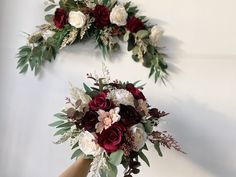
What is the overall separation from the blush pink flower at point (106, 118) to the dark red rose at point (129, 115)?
23 mm

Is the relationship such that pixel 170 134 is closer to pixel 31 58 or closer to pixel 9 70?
pixel 31 58

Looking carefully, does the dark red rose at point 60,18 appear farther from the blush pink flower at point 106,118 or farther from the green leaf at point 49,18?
the blush pink flower at point 106,118

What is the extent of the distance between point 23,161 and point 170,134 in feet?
2.82

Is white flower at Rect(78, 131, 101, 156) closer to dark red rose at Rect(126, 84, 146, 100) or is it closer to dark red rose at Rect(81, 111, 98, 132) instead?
dark red rose at Rect(81, 111, 98, 132)

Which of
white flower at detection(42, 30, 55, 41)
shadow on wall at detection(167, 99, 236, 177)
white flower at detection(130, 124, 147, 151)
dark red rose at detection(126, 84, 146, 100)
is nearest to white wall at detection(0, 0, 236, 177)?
shadow on wall at detection(167, 99, 236, 177)

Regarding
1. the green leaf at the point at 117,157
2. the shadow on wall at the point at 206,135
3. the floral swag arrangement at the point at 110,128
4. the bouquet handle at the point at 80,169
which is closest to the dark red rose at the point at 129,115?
the floral swag arrangement at the point at 110,128

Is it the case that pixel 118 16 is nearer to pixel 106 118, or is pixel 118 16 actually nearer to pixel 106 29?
pixel 106 29

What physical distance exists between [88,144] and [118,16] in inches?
28.3

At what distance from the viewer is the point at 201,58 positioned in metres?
1.77

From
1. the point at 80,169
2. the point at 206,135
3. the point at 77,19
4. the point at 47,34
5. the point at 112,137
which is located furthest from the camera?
the point at 47,34

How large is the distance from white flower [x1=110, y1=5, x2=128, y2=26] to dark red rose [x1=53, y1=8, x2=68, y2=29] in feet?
0.82

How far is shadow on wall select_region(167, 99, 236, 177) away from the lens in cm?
171

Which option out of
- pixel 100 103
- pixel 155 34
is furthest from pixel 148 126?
pixel 155 34

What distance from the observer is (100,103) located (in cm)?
139
